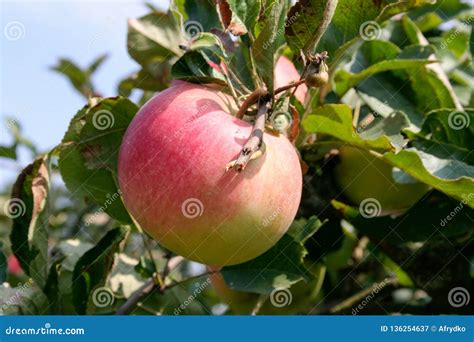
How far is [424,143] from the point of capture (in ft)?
3.53

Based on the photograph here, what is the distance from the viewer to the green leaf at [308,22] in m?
0.81

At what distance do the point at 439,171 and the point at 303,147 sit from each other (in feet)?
0.74

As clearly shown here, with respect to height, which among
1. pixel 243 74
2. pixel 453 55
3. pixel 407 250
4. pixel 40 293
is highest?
pixel 243 74

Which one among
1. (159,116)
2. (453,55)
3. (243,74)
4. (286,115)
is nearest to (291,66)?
(243,74)

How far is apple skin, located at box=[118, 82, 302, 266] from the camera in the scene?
785mm

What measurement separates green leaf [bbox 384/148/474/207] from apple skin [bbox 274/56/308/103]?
194 millimetres

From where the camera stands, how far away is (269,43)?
0.83 m

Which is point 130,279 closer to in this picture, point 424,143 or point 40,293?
point 40,293

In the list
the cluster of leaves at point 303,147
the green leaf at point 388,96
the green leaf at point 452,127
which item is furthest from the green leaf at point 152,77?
the green leaf at point 452,127

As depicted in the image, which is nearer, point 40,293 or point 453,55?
point 40,293

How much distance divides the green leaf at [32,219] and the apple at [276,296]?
13.9 inches

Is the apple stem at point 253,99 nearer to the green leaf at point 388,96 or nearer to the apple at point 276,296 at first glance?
the green leaf at point 388,96

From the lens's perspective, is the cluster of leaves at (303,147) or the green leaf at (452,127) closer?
the cluster of leaves at (303,147)

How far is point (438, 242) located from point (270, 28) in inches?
23.5
